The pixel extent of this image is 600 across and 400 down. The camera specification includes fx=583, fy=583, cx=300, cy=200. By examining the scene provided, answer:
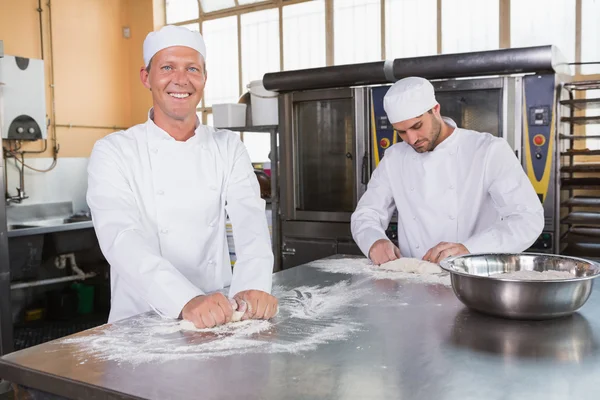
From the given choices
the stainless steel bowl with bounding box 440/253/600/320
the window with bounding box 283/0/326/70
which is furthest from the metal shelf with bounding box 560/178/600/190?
the window with bounding box 283/0/326/70

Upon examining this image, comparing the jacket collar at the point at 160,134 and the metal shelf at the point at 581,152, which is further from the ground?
the jacket collar at the point at 160,134

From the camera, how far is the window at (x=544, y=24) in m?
4.53

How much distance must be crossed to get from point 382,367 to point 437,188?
1.59 m

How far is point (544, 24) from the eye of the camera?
4664 mm

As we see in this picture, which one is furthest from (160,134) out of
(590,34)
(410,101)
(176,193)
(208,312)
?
(590,34)

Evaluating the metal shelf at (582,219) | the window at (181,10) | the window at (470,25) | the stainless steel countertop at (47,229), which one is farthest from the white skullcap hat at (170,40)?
the window at (181,10)

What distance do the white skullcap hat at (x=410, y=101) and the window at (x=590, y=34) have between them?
2.52 meters

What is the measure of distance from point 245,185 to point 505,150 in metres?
1.21

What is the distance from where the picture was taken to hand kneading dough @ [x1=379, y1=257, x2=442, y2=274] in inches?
82.8

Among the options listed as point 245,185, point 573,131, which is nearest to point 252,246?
point 245,185

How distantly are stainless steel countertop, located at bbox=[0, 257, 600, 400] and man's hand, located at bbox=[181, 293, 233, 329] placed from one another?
0.08 meters

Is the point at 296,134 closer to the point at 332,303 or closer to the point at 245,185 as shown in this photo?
the point at 245,185

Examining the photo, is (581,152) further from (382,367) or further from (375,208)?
(382,367)

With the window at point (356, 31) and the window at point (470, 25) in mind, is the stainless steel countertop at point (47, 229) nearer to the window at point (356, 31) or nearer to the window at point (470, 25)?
the window at point (356, 31)
